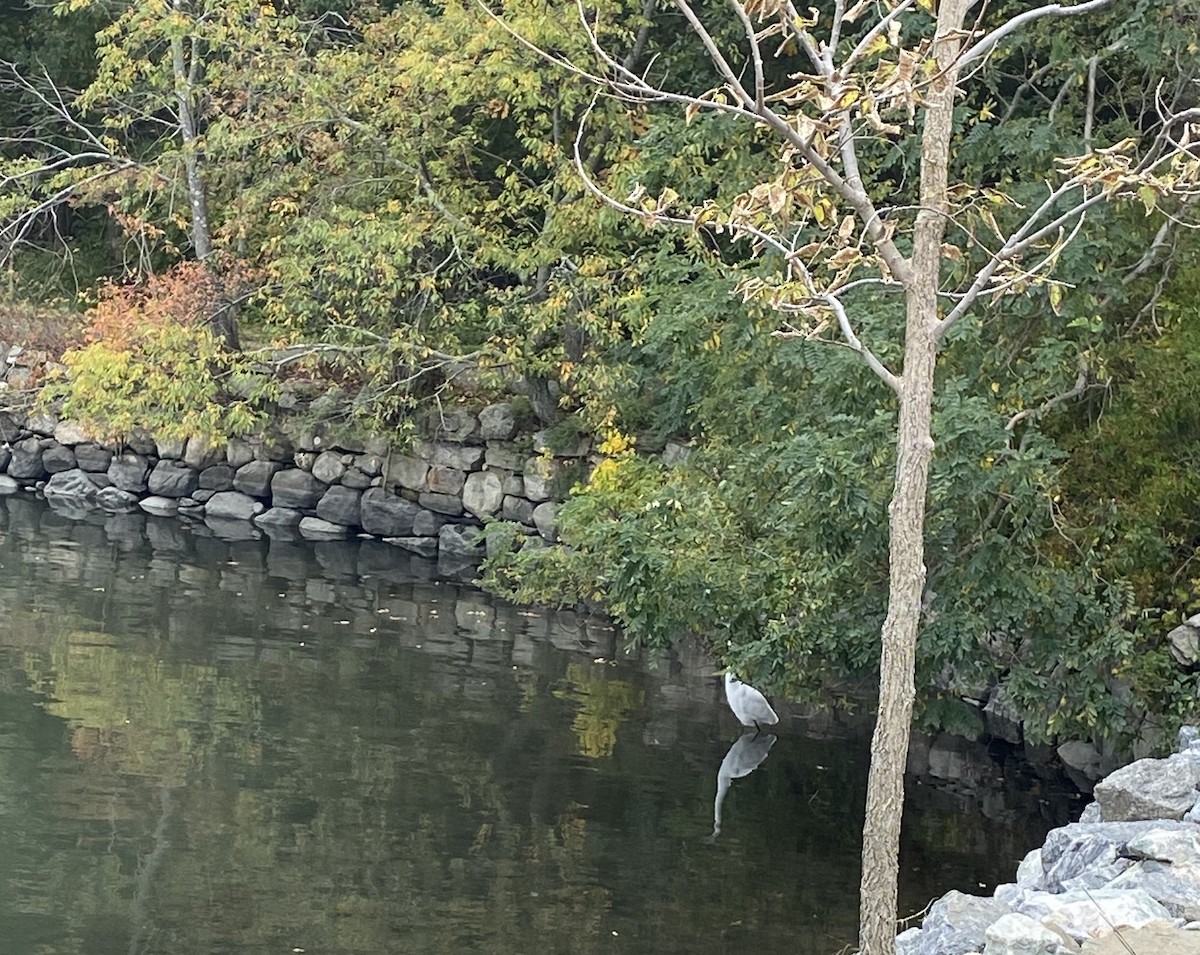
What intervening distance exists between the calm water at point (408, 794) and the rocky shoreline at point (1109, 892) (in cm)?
174

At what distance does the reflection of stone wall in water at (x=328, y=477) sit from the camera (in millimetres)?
21484

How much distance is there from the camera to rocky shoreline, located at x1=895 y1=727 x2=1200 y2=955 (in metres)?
5.60

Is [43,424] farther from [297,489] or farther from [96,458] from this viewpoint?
[297,489]

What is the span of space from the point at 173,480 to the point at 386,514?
3461 mm

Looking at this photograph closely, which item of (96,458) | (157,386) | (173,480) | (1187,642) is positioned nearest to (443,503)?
(157,386)

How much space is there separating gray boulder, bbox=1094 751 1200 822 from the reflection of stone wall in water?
488 inches

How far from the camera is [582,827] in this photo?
10.7 m

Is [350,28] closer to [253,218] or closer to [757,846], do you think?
[253,218]

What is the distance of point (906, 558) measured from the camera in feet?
21.5

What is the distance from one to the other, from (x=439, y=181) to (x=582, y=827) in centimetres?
1175

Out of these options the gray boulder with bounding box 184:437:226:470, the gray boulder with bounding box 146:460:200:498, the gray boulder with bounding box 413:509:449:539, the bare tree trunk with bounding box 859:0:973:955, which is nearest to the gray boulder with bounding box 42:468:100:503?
the gray boulder with bounding box 146:460:200:498

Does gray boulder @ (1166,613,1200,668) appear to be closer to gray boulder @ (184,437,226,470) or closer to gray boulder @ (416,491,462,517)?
gray boulder @ (416,491,462,517)

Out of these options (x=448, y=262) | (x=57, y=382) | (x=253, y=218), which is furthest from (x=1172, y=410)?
(x=57, y=382)

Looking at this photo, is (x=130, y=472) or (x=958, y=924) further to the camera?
(x=130, y=472)
